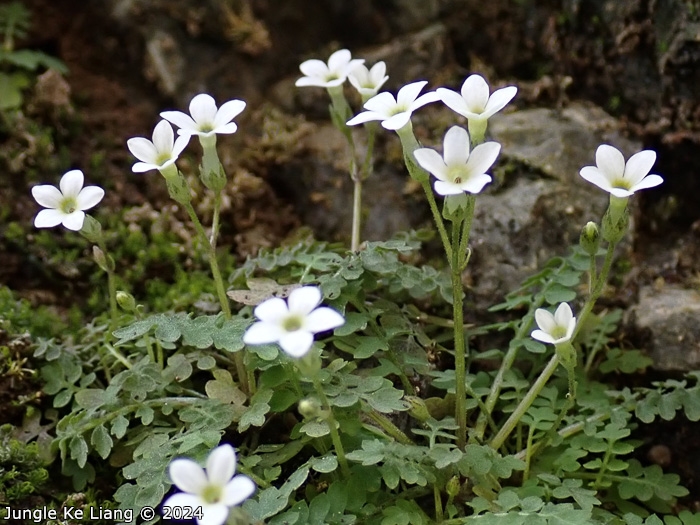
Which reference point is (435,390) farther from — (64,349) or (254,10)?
(254,10)

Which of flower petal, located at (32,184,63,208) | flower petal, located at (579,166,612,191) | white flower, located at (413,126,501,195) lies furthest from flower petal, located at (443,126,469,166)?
flower petal, located at (32,184,63,208)

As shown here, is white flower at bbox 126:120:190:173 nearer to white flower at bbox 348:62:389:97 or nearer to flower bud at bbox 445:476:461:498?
white flower at bbox 348:62:389:97

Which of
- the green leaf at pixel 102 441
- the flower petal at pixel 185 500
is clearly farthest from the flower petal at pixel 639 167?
the green leaf at pixel 102 441

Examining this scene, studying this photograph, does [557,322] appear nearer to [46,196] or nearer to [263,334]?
[263,334]

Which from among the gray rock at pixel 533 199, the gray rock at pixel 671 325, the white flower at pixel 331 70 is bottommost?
the gray rock at pixel 671 325

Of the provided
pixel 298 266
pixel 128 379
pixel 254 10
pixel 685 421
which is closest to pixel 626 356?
pixel 685 421

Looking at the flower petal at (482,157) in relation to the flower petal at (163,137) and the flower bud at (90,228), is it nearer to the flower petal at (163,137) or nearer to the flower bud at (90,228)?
the flower petal at (163,137)
